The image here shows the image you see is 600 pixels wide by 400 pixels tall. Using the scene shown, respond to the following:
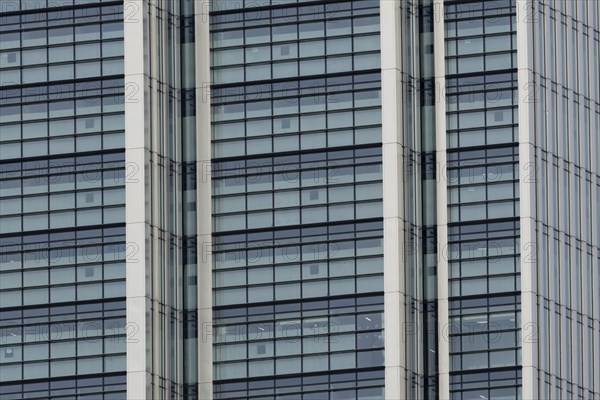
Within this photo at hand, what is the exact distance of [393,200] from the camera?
497 ft

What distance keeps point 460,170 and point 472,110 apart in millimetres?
3308

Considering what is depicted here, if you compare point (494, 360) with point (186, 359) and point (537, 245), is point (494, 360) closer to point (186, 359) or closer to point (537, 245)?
point (537, 245)

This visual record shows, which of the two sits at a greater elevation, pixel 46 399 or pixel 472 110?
pixel 472 110

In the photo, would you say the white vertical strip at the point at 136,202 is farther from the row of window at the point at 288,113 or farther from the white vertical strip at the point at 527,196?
the white vertical strip at the point at 527,196

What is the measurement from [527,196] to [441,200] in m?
4.48

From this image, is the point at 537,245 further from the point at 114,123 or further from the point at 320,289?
the point at 114,123

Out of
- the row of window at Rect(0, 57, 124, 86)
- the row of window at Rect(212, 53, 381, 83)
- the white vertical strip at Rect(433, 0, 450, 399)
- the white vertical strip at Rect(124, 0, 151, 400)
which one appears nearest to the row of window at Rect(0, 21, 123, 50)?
the row of window at Rect(0, 57, 124, 86)

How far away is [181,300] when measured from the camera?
151125mm

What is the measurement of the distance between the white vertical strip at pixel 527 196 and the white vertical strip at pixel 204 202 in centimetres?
1623

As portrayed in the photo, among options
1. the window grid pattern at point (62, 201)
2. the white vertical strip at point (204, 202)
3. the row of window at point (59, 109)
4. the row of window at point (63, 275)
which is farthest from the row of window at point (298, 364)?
the row of window at point (59, 109)

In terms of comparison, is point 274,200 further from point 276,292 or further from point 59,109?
point 59,109

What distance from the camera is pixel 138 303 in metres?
150

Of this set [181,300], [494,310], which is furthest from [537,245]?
[181,300]

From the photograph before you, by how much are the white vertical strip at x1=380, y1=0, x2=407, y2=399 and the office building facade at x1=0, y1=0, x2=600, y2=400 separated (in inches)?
5.4
